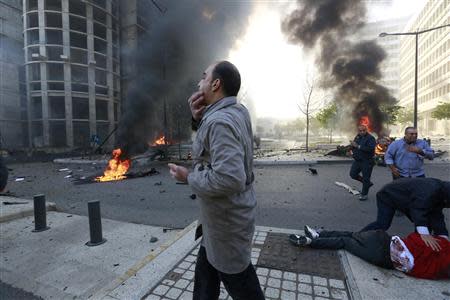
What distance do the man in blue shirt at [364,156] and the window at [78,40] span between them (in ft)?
86.2

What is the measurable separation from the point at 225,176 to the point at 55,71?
2781 cm

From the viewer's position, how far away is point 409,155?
4.16m

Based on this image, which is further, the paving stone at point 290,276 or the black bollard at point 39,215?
the black bollard at point 39,215

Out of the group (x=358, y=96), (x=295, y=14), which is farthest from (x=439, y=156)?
(x=295, y=14)

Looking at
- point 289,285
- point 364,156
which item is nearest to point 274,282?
point 289,285

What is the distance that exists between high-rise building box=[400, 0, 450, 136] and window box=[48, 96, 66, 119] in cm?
4495

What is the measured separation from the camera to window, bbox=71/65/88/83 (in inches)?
925

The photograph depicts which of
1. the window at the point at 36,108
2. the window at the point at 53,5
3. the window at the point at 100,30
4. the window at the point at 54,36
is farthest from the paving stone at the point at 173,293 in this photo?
the window at the point at 53,5

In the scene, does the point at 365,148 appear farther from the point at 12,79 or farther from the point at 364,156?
the point at 12,79

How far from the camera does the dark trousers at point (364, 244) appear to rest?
2.52 m

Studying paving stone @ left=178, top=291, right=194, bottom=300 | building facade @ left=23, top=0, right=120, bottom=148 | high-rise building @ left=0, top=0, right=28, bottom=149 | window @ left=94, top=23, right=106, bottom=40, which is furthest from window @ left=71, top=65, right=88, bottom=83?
paving stone @ left=178, top=291, right=194, bottom=300

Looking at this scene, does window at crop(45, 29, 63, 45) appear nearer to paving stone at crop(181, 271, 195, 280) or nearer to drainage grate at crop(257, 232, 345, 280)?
paving stone at crop(181, 271, 195, 280)

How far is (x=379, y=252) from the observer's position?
2.53 m

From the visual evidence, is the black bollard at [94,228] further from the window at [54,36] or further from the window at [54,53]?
the window at [54,36]
